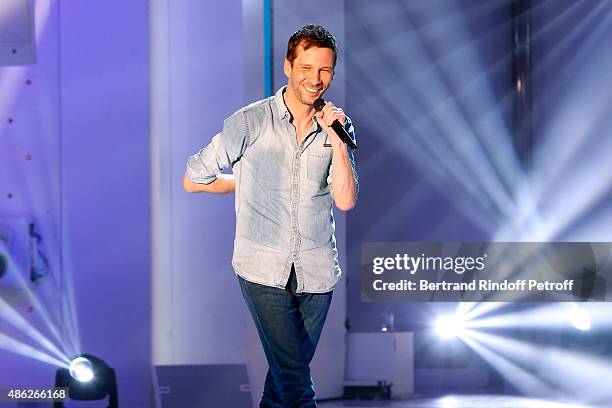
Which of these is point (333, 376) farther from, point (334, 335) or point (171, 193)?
point (171, 193)

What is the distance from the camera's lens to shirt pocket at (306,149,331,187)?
3.19 meters

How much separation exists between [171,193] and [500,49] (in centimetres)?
291

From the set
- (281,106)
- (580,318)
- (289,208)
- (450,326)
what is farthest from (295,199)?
(580,318)

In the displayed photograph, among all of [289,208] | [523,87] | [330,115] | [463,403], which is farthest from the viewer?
[523,87]

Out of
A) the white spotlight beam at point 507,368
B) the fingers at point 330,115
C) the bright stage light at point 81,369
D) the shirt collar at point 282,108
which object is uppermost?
the shirt collar at point 282,108

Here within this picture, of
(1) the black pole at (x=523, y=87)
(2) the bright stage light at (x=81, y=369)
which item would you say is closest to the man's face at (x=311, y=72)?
(2) the bright stage light at (x=81, y=369)

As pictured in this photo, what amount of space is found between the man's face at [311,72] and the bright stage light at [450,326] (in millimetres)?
3816

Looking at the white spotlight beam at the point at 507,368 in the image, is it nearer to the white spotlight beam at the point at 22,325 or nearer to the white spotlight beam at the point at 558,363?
the white spotlight beam at the point at 558,363

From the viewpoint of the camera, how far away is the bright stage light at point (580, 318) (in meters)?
6.57

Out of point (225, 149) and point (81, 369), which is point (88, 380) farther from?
point (225, 149)

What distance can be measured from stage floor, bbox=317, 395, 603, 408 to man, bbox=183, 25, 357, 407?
275 centimetres

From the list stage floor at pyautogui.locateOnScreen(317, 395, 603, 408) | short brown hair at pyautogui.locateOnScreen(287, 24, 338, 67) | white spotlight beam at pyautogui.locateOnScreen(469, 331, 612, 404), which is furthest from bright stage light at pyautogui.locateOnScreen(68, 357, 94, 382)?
white spotlight beam at pyautogui.locateOnScreen(469, 331, 612, 404)

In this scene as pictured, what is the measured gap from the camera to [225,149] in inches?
127

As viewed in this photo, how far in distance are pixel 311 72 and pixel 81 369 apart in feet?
6.67
